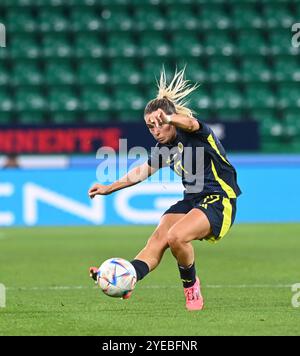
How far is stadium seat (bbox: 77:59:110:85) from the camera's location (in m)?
23.1

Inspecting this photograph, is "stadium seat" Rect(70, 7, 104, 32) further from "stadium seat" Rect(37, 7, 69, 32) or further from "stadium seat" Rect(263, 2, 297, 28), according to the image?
"stadium seat" Rect(263, 2, 297, 28)

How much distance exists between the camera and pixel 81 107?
22344 mm

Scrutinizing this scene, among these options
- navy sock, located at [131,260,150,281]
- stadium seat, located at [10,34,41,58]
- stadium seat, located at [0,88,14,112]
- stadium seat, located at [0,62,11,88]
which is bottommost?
navy sock, located at [131,260,150,281]

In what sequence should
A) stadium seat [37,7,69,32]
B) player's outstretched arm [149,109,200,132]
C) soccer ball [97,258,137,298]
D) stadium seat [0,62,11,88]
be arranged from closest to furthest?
player's outstretched arm [149,109,200,132]
soccer ball [97,258,137,298]
stadium seat [0,62,11,88]
stadium seat [37,7,69,32]

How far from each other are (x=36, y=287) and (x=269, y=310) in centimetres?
298

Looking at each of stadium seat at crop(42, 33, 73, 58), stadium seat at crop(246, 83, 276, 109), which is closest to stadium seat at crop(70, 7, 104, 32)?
stadium seat at crop(42, 33, 73, 58)

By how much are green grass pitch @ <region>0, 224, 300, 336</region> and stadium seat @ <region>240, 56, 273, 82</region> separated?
694 centimetres

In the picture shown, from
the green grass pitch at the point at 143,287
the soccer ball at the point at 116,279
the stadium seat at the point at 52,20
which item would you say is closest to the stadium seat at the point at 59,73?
the stadium seat at the point at 52,20

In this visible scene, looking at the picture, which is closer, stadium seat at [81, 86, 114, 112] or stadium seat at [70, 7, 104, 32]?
stadium seat at [81, 86, 114, 112]

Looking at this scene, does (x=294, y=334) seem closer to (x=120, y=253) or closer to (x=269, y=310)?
(x=269, y=310)

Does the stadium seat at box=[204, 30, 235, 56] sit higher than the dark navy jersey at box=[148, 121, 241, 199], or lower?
higher

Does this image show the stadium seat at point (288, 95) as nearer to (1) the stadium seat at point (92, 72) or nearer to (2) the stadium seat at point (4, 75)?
(1) the stadium seat at point (92, 72)

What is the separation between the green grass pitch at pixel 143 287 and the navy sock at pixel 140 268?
11.6 inches

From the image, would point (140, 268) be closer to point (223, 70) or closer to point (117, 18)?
point (223, 70)
